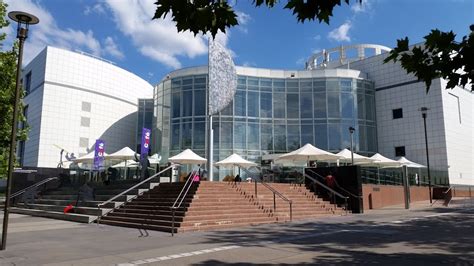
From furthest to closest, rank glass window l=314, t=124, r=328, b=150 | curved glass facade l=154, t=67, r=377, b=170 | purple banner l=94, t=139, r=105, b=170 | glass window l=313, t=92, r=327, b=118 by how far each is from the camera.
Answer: glass window l=313, t=92, r=327, b=118, glass window l=314, t=124, r=328, b=150, curved glass facade l=154, t=67, r=377, b=170, purple banner l=94, t=139, r=105, b=170

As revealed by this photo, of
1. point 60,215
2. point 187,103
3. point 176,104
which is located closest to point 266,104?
point 187,103

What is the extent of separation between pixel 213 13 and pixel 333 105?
42.5 meters

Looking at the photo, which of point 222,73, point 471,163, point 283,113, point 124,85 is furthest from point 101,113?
point 471,163

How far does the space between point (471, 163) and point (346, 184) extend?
34.2 meters

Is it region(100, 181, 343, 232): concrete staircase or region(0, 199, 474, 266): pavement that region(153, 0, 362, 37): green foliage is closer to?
region(0, 199, 474, 266): pavement

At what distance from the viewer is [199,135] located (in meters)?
42.5

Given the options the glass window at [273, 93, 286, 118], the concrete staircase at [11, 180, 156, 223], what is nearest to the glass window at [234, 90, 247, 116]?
the glass window at [273, 93, 286, 118]

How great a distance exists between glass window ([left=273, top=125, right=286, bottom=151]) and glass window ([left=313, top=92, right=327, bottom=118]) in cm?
393

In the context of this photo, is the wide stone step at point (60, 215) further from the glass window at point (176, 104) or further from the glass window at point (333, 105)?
the glass window at point (333, 105)

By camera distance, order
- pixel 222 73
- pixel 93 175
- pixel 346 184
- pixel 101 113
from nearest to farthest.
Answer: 1. pixel 346 184
2. pixel 222 73
3. pixel 93 175
4. pixel 101 113

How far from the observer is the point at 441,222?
16.7 m

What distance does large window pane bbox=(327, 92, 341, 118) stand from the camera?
45281mm

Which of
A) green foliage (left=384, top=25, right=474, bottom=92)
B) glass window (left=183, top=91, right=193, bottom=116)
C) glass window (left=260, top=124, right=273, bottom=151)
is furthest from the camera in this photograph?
glass window (left=183, top=91, right=193, bottom=116)

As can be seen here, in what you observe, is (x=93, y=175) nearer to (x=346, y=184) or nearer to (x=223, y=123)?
(x=223, y=123)
